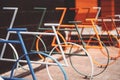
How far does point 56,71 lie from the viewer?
29.2 feet

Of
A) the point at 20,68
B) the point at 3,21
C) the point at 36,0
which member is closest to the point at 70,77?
the point at 20,68

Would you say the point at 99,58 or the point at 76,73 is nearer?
the point at 76,73

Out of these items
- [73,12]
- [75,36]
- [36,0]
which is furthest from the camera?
[73,12]

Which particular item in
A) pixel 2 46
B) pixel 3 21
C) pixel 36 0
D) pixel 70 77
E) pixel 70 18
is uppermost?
pixel 70 18

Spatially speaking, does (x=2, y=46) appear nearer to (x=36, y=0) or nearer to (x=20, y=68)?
(x=20, y=68)

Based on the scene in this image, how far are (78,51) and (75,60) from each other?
1.17 m

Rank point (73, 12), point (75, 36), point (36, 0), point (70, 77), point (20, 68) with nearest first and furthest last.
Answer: point (70, 77)
point (20, 68)
point (36, 0)
point (75, 36)
point (73, 12)

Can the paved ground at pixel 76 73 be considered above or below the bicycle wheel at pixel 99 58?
below

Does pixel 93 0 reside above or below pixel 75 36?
above

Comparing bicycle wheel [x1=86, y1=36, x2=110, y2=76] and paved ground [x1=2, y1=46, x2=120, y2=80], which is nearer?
paved ground [x1=2, y1=46, x2=120, y2=80]

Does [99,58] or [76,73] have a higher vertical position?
[99,58]

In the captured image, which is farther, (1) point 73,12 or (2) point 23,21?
(1) point 73,12

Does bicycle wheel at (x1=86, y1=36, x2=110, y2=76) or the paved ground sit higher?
bicycle wheel at (x1=86, y1=36, x2=110, y2=76)

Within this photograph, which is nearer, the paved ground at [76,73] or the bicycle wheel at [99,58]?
the paved ground at [76,73]
